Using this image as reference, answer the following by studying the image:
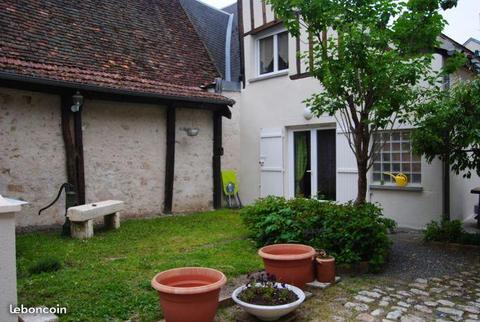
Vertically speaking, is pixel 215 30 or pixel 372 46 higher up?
pixel 215 30

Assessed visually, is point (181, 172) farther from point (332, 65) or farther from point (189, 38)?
point (332, 65)

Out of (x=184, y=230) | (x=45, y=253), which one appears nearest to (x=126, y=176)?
(x=184, y=230)

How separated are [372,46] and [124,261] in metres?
4.21

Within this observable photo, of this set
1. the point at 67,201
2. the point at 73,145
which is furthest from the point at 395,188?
the point at 73,145

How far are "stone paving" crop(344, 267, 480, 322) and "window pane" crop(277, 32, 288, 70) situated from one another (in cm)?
660

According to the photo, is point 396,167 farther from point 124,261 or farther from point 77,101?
point 77,101

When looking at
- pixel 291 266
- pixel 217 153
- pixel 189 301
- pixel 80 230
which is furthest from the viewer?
pixel 217 153

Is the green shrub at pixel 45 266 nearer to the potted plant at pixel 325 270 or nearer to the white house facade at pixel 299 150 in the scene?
the potted plant at pixel 325 270

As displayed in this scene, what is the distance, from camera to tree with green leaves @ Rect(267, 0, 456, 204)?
202 inches

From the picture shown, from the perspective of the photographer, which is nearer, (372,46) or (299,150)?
(372,46)

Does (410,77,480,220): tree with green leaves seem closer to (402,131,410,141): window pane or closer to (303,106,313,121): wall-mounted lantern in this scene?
(402,131,410,141): window pane

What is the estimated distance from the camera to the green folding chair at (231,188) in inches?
412

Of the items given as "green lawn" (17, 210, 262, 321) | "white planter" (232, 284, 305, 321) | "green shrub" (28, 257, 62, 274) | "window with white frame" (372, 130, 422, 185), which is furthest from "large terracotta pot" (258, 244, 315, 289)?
"window with white frame" (372, 130, 422, 185)

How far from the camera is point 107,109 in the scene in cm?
827
